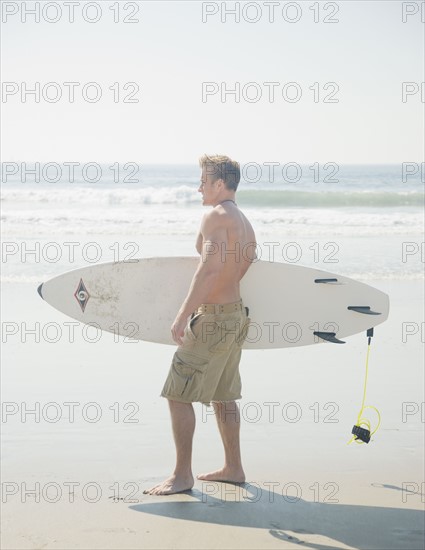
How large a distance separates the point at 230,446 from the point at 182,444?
9.7 inches

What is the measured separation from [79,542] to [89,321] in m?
1.87

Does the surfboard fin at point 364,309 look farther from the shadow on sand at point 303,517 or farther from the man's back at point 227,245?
the shadow on sand at point 303,517

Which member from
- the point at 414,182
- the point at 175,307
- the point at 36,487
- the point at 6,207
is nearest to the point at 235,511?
the point at 36,487

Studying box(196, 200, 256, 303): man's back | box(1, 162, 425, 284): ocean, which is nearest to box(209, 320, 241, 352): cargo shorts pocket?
box(196, 200, 256, 303): man's back

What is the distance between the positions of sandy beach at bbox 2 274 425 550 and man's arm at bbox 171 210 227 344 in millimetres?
834

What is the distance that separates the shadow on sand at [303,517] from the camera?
3.35 metres

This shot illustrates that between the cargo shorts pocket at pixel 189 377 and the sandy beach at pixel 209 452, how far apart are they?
0.47m

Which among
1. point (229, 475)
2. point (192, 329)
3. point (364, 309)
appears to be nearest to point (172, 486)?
point (229, 475)

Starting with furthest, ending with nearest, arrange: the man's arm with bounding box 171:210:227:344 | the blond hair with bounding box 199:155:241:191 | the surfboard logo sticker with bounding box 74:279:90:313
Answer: the surfboard logo sticker with bounding box 74:279:90:313 → the blond hair with bounding box 199:155:241:191 → the man's arm with bounding box 171:210:227:344

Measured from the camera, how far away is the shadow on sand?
335 cm

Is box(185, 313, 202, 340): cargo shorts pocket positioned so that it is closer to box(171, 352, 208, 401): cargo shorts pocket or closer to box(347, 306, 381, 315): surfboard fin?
box(171, 352, 208, 401): cargo shorts pocket

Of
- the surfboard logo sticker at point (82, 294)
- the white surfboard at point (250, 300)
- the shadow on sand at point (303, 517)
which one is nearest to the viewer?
the shadow on sand at point (303, 517)

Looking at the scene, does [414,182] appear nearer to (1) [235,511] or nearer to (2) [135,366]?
(2) [135,366]

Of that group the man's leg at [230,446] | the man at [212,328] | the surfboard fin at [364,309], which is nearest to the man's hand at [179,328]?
the man at [212,328]
